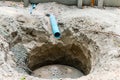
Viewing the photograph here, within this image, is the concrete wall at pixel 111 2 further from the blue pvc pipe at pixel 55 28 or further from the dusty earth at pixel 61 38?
the blue pvc pipe at pixel 55 28

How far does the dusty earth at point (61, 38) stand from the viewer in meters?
6.06

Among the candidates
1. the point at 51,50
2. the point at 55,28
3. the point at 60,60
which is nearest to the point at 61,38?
the point at 55,28

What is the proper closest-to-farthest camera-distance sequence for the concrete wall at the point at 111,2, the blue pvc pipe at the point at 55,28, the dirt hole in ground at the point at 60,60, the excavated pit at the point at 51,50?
the excavated pit at the point at 51,50
the blue pvc pipe at the point at 55,28
the dirt hole in ground at the point at 60,60
the concrete wall at the point at 111,2

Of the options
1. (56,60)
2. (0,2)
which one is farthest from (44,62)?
(0,2)

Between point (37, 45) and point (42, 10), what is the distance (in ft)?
4.57

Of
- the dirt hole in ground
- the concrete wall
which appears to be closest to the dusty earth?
the dirt hole in ground

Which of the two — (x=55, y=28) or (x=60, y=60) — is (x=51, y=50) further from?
(x=55, y=28)

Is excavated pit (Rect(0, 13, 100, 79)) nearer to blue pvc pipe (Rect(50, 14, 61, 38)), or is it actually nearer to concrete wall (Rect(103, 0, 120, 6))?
blue pvc pipe (Rect(50, 14, 61, 38))

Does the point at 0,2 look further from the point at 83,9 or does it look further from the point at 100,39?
the point at 100,39

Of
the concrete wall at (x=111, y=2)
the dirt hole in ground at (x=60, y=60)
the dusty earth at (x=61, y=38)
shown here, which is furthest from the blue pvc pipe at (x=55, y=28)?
the concrete wall at (x=111, y=2)

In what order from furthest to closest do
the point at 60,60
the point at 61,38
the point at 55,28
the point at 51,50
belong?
the point at 60,60 < the point at 51,50 < the point at 61,38 < the point at 55,28

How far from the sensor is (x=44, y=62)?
24.9 feet

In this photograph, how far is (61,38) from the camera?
711 cm

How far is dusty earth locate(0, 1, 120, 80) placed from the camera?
606 centimetres
